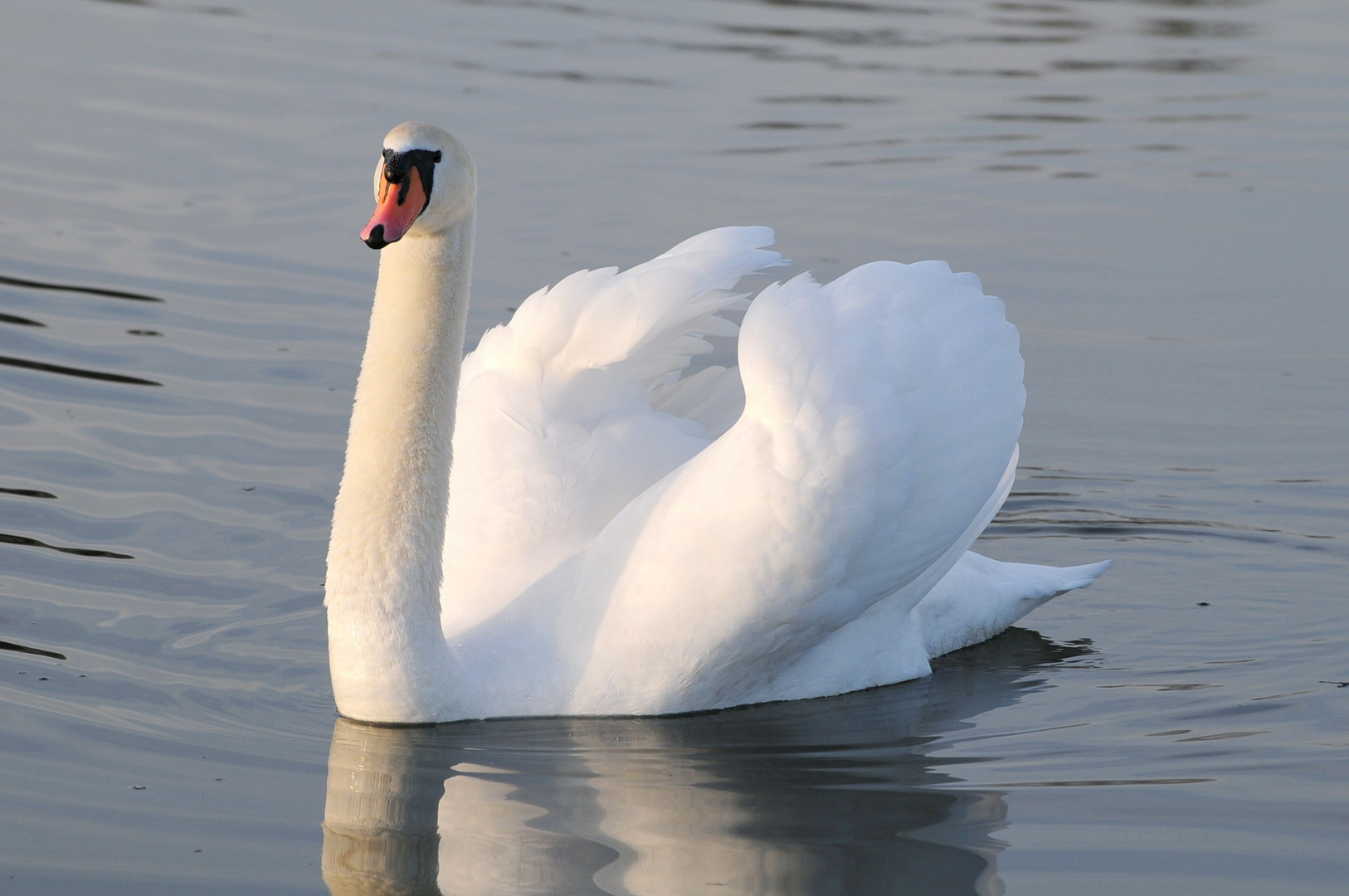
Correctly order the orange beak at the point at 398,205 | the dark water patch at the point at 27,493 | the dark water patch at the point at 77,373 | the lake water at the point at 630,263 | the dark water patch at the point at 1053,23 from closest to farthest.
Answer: the lake water at the point at 630,263
the orange beak at the point at 398,205
the dark water patch at the point at 27,493
the dark water patch at the point at 77,373
the dark water patch at the point at 1053,23

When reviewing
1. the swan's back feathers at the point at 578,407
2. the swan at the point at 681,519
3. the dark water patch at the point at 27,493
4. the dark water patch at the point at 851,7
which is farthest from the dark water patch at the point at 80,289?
the dark water patch at the point at 851,7

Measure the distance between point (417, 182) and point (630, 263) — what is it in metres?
5.38

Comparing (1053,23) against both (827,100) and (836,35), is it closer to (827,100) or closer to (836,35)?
(836,35)

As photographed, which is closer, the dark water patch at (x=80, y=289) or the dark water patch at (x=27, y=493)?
the dark water patch at (x=27, y=493)

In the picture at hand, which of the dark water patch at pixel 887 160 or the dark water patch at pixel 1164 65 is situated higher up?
the dark water patch at pixel 1164 65

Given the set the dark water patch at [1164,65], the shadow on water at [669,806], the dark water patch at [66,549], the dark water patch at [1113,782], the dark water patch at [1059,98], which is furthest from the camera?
the dark water patch at [1164,65]

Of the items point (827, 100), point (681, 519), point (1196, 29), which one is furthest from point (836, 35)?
point (681, 519)

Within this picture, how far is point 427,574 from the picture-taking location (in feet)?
19.8

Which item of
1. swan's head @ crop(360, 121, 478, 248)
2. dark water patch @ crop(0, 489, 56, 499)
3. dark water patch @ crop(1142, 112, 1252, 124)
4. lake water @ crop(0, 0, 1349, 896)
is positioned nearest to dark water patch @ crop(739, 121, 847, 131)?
lake water @ crop(0, 0, 1349, 896)

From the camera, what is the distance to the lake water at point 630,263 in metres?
5.28

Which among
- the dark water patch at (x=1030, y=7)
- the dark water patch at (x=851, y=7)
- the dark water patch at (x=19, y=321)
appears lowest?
the dark water patch at (x=19, y=321)

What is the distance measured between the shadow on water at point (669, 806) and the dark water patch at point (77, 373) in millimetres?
3575

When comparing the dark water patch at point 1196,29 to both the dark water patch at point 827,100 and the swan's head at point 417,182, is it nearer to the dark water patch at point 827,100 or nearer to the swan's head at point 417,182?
the dark water patch at point 827,100

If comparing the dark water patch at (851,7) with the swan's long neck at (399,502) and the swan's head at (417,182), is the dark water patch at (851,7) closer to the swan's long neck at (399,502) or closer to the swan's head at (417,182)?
the swan's long neck at (399,502)
